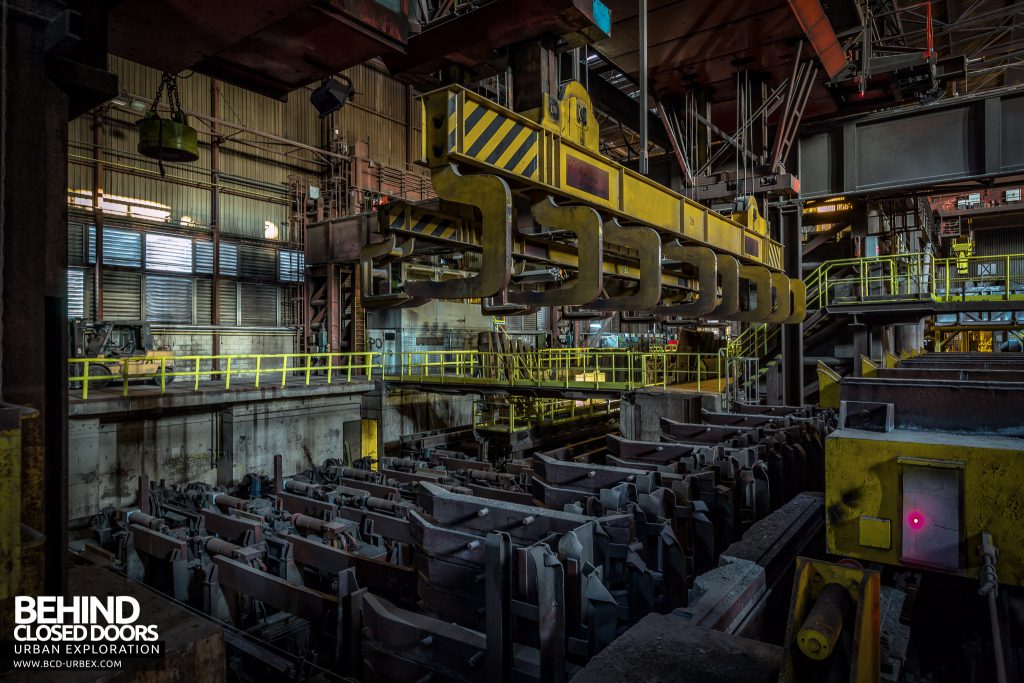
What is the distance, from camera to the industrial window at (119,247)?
1493cm

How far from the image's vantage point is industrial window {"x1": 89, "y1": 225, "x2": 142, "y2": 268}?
14.9 meters

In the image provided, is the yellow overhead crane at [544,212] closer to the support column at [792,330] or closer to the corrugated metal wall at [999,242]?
the support column at [792,330]

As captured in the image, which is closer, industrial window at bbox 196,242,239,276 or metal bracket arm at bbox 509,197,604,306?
metal bracket arm at bbox 509,197,604,306

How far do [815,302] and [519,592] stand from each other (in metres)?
12.3

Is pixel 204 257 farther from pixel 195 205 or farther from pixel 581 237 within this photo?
pixel 581 237

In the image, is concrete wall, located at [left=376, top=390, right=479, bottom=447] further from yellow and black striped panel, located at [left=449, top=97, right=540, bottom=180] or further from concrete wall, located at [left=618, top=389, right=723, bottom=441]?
yellow and black striped panel, located at [left=449, top=97, right=540, bottom=180]

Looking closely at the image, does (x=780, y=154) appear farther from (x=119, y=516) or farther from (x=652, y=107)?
(x=119, y=516)

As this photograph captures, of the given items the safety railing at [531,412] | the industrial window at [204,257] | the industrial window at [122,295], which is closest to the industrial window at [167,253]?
the industrial window at [204,257]

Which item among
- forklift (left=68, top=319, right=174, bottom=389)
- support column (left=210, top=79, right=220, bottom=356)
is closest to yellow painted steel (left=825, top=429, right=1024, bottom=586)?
forklift (left=68, top=319, right=174, bottom=389)

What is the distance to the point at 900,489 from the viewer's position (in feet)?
9.17

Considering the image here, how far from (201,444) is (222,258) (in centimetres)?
782

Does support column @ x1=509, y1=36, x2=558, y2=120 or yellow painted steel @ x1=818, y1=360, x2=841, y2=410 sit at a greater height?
support column @ x1=509, y1=36, x2=558, y2=120

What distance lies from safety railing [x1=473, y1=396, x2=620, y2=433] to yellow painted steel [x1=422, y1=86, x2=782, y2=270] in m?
10.3

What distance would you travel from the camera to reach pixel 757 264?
810cm
